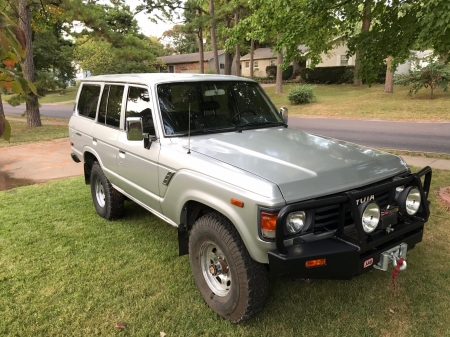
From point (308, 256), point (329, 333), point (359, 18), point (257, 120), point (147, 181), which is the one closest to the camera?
point (308, 256)

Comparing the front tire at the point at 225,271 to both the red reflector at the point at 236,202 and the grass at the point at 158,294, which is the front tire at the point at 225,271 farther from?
the red reflector at the point at 236,202

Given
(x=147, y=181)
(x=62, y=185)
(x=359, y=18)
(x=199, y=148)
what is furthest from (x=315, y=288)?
(x=62, y=185)

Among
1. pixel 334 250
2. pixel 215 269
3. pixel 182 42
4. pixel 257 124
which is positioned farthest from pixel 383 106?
pixel 182 42

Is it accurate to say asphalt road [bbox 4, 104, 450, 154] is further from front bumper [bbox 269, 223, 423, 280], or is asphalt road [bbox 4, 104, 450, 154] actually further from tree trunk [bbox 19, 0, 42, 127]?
tree trunk [bbox 19, 0, 42, 127]

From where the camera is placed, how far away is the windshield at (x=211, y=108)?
3861 mm

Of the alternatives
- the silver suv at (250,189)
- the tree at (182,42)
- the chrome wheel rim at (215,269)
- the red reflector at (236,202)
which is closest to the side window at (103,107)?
the silver suv at (250,189)

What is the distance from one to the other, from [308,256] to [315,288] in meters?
1.14

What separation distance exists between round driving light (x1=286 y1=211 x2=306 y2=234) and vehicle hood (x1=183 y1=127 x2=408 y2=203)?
0.13 meters

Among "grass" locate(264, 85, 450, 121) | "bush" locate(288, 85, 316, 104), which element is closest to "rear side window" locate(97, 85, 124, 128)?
"grass" locate(264, 85, 450, 121)

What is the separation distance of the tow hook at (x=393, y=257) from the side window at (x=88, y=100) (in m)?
4.07

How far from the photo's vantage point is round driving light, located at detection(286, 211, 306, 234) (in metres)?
2.62

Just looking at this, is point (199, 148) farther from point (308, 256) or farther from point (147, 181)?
point (308, 256)

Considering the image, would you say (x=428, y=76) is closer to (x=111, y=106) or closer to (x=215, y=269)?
(x=111, y=106)

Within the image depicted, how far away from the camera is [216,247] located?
3.06m
